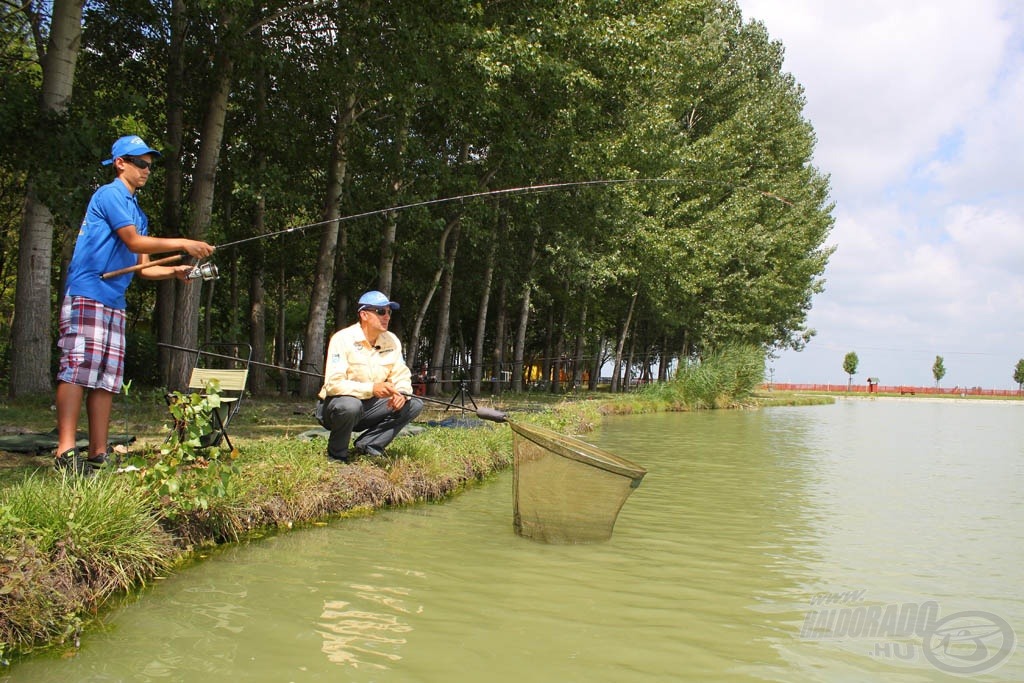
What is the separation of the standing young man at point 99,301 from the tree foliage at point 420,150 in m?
3.49

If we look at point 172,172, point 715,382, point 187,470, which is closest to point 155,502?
point 187,470

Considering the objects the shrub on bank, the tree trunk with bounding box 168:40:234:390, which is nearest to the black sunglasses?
the tree trunk with bounding box 168:40:234:390

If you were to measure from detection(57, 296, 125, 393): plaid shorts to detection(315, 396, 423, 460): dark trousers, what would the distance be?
1917mm

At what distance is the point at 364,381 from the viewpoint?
7.23 metres

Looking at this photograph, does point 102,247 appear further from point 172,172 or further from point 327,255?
point 327,255

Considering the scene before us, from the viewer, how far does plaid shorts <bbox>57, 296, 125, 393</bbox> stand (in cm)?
541

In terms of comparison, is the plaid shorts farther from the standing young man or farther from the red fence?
the red fence

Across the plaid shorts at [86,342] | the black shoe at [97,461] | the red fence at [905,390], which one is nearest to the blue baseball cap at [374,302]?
the plaid shorts at [86,342]

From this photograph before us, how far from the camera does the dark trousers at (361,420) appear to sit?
7.07m

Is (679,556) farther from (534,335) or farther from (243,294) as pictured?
(534,335)

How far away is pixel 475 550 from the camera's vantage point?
20.4ft

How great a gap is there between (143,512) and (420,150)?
1339 centimetres

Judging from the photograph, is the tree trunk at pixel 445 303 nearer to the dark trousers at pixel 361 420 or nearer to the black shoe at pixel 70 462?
the dark trousers at pixel 361 420

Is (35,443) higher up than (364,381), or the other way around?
(364,381)
